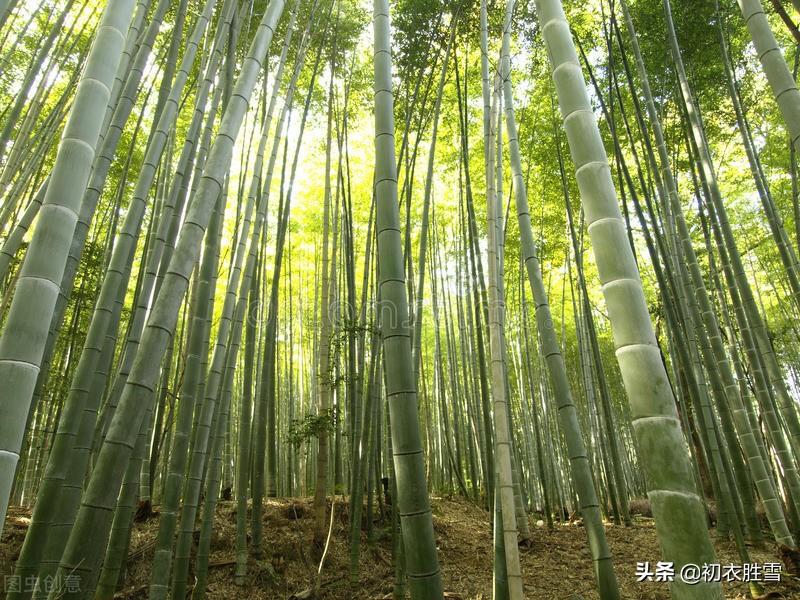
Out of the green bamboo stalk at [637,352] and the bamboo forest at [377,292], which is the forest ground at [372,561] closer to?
the bamboo forest at [377,292]

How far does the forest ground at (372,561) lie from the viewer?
3.76 meters

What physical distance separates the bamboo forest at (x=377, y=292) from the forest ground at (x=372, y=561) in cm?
3

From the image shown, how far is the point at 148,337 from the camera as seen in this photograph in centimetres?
162

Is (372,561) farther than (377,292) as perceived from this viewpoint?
Yes

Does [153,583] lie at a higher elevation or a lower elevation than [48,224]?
lower

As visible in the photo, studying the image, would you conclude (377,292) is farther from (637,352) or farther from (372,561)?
(637,352)

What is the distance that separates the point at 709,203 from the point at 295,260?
7.19m

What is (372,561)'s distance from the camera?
15.2 ft

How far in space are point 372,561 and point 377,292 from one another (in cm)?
265

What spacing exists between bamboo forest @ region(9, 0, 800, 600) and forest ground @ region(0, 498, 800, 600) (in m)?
0.03

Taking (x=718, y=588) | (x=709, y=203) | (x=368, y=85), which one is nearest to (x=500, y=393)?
(x=718, y=588)

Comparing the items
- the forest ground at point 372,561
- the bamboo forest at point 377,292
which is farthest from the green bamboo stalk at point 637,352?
the forest ground at point 372,561

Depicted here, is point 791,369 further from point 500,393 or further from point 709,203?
point 500,393

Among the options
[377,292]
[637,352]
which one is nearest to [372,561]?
[377,292]
